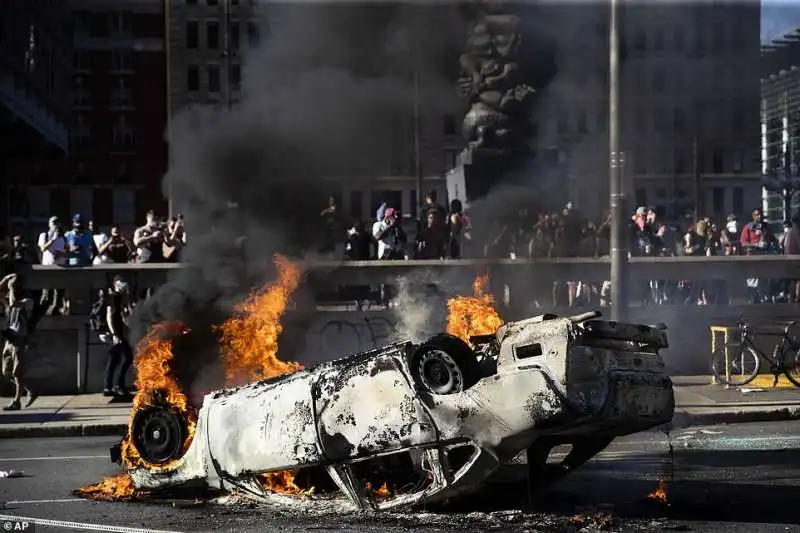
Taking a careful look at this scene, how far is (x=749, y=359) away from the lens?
1357 centimetres

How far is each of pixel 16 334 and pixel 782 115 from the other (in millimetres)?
18287

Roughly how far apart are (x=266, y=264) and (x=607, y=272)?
211 inches

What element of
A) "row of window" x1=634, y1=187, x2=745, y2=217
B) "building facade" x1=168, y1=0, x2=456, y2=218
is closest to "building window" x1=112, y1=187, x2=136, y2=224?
"row of window" x1=634, y1=187, x2=745, y2=217

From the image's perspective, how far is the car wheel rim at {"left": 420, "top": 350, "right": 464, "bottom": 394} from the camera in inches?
245

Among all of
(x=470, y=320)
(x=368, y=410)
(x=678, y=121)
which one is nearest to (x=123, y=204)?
(x=678, y=121)

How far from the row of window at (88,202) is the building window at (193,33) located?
40.3 m

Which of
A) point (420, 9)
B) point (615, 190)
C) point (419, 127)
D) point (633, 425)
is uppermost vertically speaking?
point (420, 9)

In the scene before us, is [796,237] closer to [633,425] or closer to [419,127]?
[419,127]

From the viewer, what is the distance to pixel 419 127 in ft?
52.0

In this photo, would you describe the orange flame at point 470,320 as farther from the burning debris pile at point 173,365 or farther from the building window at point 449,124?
the building window at point 449,124

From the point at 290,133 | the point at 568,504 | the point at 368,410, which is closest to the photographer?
the point at 368,410

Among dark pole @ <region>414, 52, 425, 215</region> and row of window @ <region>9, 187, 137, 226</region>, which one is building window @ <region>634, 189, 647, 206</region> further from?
row of window @ <region>9, 187, 137, 226</region>

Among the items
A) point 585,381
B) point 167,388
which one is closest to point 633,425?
point 585,381

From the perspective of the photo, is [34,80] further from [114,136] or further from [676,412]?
[676,412]
